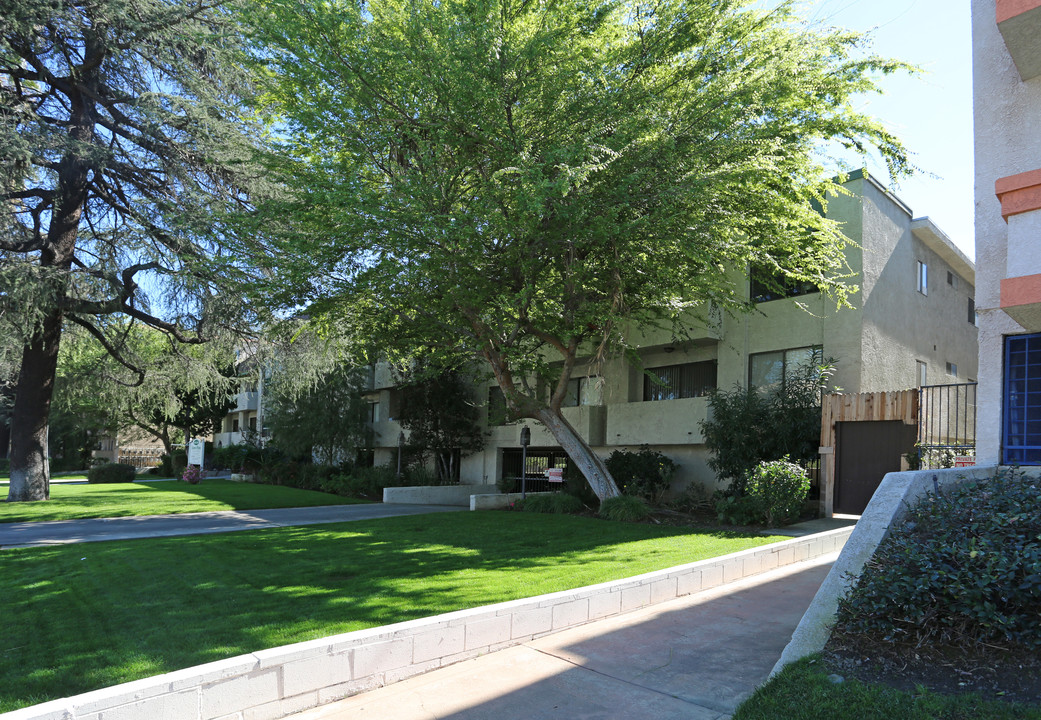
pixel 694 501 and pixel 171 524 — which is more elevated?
pixel 694 501

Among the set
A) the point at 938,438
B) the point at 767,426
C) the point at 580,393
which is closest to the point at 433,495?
the point at 580,393

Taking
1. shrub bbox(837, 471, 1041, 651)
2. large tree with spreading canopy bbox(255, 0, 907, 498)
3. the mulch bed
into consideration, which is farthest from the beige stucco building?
the mulch bed

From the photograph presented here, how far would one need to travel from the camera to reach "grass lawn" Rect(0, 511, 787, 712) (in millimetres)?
5846

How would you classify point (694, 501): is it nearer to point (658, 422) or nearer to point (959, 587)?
point (658, 422)

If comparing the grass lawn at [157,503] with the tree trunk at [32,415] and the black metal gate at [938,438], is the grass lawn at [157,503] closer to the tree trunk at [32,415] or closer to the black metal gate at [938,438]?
the tree trunk at [32,415]

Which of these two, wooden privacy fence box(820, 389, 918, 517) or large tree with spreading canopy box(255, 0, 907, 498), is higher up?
large tree with spreading canopy box(255, 0, 907, 498)

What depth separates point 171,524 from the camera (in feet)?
53.1

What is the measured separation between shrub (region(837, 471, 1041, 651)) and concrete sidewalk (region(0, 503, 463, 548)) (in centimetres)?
1290

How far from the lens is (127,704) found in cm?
427

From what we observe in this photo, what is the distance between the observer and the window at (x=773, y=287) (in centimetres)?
1786

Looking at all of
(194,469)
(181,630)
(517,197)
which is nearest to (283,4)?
(517,197)

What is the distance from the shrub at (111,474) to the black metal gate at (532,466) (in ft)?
71.1

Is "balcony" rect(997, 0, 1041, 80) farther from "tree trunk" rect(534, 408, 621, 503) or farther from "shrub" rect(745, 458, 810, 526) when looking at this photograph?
"tree trunk" rect(534, 408, 621, 503)

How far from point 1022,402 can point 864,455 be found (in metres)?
7.29
